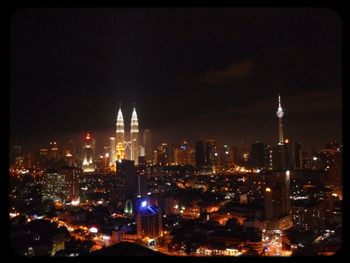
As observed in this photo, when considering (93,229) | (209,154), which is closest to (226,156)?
(209,154)

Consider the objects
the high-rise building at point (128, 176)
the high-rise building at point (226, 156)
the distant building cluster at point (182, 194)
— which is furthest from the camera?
the high-rise building at point (128, 176)

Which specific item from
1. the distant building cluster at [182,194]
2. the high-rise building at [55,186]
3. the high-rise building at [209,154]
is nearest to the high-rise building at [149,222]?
the distant building cluster at [182,194]

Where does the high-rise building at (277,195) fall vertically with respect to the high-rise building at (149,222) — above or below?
above

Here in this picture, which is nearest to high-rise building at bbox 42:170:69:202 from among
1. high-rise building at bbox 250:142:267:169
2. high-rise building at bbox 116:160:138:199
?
high-rise building at bbox 116:160:138:199

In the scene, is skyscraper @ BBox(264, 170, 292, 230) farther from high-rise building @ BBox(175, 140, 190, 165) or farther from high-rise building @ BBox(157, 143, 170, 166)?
high-rise building @ BBox(157, 143, 170, 166)

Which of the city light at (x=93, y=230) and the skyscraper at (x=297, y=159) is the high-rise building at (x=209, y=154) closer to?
the skyscraper at (x=297, y=159)

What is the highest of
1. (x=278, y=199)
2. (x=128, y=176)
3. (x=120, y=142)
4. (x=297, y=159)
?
(x=120, y=142)

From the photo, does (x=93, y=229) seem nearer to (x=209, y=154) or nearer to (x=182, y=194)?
(x=182, y=194)

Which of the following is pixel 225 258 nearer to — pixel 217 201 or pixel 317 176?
pixel 317 176
